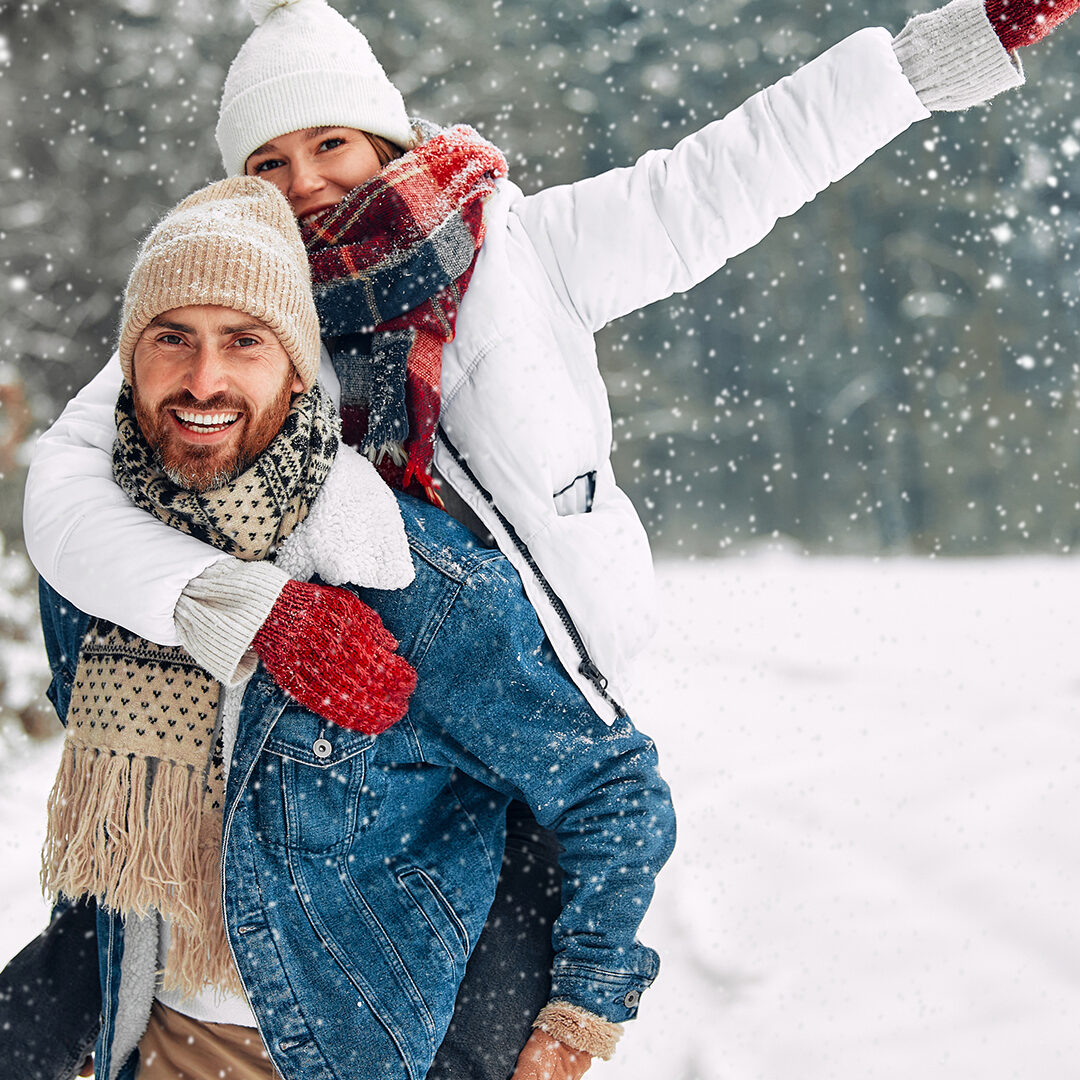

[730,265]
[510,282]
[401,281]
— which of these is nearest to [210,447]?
[401,281]

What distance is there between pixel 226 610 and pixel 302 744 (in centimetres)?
16

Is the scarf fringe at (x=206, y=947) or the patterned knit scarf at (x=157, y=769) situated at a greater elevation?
the patterned knit scarf at (x=157, y=769)

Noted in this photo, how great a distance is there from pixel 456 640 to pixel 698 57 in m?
2.59

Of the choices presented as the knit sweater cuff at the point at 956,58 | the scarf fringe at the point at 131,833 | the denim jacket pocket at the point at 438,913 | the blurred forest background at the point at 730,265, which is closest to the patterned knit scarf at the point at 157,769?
the scarf fringe at the point at 131,833

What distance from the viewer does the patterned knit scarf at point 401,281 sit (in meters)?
1.01

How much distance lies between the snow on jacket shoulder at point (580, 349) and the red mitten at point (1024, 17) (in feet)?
0.29

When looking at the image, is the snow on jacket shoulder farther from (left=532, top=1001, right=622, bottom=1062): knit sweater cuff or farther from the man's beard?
(left=532, top=1001, right=622, bottom=1062): knit sweater cuff

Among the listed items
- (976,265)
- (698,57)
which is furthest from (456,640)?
(976,265)

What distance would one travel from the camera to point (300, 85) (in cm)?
112

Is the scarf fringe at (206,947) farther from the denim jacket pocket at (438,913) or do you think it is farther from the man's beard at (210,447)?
the man's beard at (210,447)

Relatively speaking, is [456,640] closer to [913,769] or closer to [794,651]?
[913,769]

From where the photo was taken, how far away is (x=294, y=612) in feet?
2.93

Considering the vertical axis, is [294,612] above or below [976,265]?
below

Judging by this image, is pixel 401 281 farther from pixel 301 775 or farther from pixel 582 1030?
pixel 582 1030
